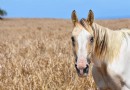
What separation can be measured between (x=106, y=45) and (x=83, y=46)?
0.68 metres

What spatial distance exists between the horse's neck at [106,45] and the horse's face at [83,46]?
32 cm

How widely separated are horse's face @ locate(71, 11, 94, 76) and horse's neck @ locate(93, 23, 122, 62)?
324 millimetres

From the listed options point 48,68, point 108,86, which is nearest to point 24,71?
point 48,68

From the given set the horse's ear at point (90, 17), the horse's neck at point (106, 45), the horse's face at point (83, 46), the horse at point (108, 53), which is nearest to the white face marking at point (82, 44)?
the horse's face at point (83, 46)

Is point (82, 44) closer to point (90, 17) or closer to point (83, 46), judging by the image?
point (83, 46)

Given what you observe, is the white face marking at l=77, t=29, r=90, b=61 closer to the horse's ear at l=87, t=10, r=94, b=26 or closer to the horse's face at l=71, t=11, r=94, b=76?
the horse's face at l=71, t=11, r=94, b=76

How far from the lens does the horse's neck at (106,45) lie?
18.6ft

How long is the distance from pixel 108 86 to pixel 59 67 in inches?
84.3

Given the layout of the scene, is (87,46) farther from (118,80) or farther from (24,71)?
(24,71)

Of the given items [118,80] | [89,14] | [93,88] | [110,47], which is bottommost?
[93,88]

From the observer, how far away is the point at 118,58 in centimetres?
590

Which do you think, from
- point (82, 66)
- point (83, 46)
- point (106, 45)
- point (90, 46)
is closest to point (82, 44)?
point (83, 46)

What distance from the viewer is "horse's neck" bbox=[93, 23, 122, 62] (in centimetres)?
568

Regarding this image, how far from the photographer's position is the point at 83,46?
523 centimetres
